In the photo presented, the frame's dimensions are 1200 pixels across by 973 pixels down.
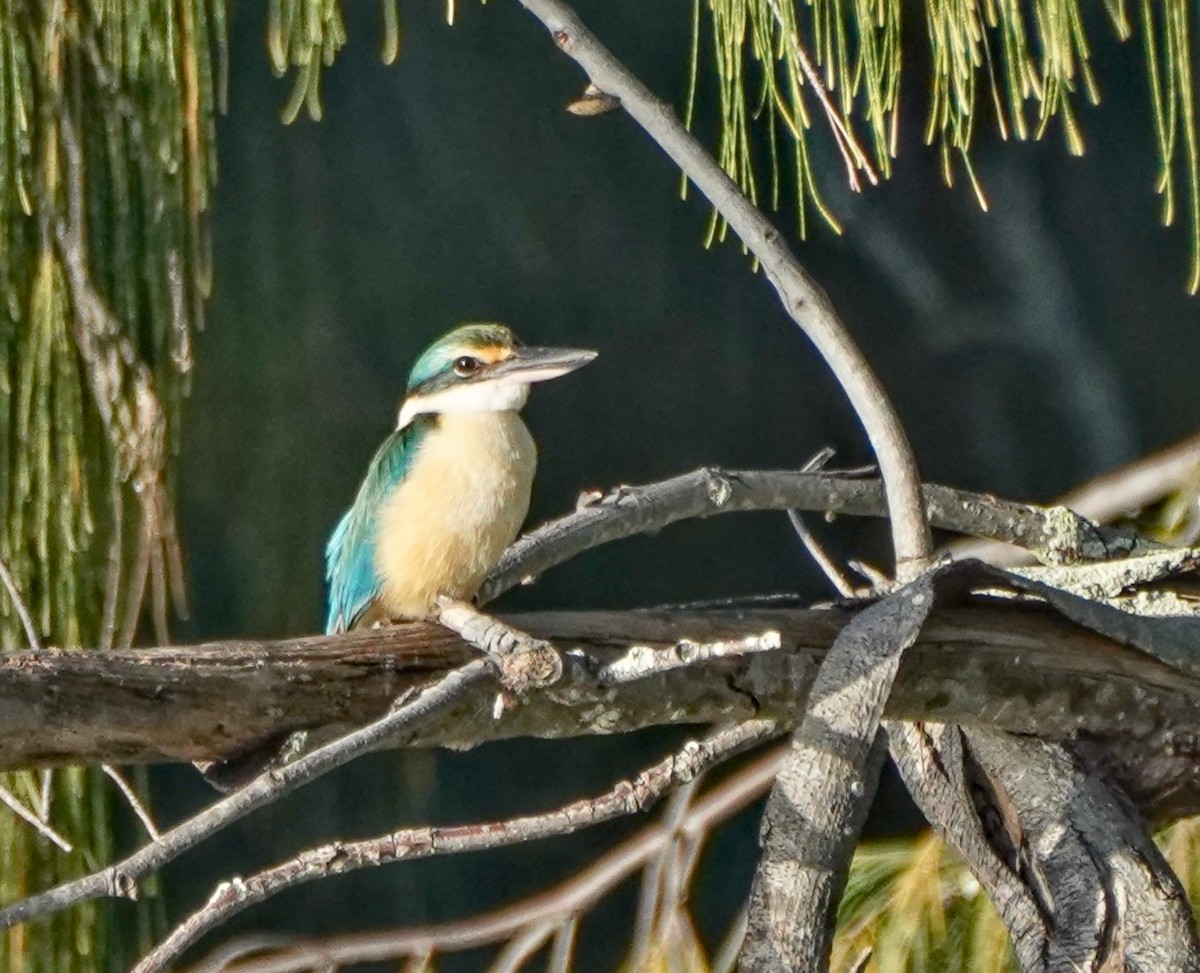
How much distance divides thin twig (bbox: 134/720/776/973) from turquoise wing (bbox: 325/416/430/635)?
12.0 inches

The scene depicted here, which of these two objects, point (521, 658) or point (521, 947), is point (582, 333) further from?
point (521, 658)

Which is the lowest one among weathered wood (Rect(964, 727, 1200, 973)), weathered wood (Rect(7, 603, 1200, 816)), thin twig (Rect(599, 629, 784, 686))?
weathered wood (Rect(964, 727, 1200, 973))

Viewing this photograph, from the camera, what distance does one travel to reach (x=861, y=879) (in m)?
1.21

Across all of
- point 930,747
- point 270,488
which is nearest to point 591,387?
point 270,488

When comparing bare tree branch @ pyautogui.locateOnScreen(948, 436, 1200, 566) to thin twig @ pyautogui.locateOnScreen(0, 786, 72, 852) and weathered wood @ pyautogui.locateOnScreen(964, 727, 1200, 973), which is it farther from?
thin twig @ pyautogui.locateOnScreen(0, 786, 72, 852)

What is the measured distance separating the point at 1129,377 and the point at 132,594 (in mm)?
877

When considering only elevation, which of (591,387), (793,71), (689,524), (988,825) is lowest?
(988,825)

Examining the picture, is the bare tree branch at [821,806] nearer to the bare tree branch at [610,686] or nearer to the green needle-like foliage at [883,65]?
the bare tree branch at [610,686]

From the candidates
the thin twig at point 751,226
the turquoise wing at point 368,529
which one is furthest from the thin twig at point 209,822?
the turquoise wing at point 368,529

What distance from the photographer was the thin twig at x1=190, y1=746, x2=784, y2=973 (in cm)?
126

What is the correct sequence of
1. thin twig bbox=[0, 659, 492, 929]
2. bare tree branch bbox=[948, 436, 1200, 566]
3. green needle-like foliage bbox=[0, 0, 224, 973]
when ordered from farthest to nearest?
bare tree branch bbox=[948, 436, 1200, 566] < green needle-like foliage bbox=[0, 0, 224, 973] < thin twig bbox=[0, 659, 492, 929]

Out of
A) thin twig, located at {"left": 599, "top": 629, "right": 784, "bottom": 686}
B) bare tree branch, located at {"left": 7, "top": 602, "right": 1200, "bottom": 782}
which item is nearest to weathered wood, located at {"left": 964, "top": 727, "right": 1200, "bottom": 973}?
bare tree branch, located at {"left": 7, "top": 602, "right": 1200, "bottom": 782}

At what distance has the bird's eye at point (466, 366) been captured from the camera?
1.07 meters

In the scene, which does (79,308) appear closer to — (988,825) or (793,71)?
(793,71)
